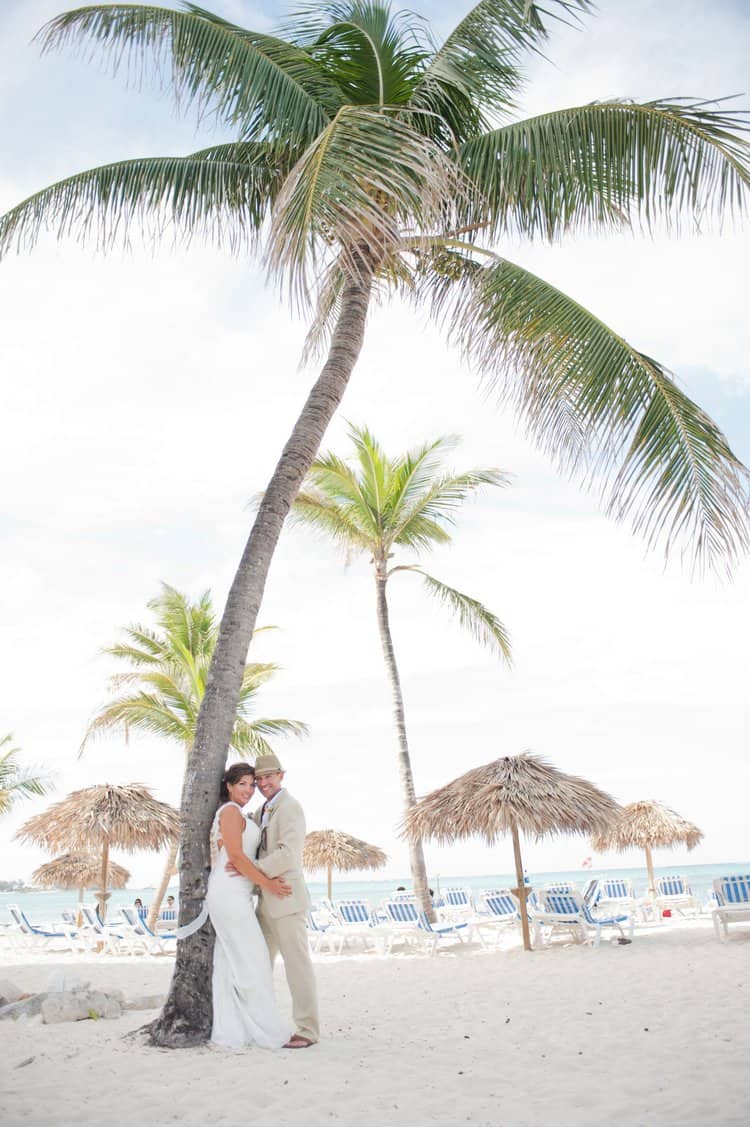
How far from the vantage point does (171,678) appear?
18.1 meters

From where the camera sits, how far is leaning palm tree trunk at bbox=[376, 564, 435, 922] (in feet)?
44.9

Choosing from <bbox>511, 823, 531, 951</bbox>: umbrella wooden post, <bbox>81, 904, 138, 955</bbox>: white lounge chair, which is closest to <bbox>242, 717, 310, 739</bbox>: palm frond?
<bbox>81, 904, 138, 955</bbox>: white lounge chair

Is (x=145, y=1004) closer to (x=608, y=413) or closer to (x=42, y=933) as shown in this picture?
(x=608, y=413)

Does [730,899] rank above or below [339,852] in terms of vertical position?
below

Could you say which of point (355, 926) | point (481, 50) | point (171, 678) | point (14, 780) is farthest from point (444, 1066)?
point (14, 780)

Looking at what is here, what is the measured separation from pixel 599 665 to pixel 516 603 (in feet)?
27.8

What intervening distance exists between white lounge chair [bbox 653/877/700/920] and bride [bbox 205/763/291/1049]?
1188cm

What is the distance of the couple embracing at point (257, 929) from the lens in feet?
16.5

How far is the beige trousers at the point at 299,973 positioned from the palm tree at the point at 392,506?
1007 centimetres

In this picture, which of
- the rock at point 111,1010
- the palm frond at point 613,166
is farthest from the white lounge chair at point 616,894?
the palm frond at point 613,166

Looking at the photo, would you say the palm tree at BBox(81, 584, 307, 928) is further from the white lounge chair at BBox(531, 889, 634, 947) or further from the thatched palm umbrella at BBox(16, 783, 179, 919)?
the white lounge chair at BBox(531, 889, 634, 947)

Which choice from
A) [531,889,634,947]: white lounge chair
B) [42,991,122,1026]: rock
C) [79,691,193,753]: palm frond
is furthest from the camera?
[79,691,193,753]: palm frond

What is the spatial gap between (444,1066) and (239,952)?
1330 millimetres

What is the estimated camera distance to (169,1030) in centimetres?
506
